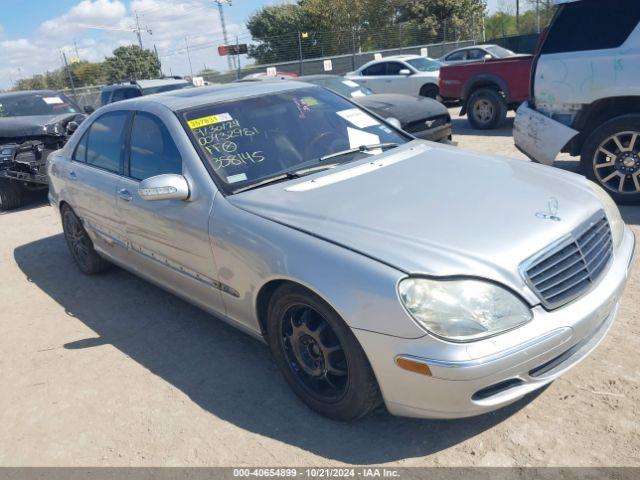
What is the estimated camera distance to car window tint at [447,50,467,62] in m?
16.3

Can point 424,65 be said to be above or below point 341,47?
below

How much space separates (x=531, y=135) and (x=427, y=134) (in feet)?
6.46

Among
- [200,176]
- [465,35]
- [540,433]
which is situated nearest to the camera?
[540,433]

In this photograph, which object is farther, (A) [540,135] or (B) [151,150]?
(A) [540,135]

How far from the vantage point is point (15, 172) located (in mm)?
8305

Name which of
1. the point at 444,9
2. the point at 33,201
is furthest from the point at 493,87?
the point at 444,9

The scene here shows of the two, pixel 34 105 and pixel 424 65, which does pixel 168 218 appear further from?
pixel 424 65

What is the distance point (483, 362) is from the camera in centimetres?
220

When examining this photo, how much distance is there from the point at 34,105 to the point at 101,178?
6864 mm

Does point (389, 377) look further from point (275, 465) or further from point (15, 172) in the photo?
point (15, 172)

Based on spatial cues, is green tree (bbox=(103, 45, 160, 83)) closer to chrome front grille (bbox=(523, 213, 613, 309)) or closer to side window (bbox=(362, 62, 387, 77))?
side window (bbox=(362, 62, 387, 77))

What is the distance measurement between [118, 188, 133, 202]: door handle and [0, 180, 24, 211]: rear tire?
5988 millimetres

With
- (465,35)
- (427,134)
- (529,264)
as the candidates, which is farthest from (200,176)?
(465,35)

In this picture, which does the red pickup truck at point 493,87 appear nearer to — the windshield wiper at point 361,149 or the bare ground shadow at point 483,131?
the bare ground shadow at point 483,131
